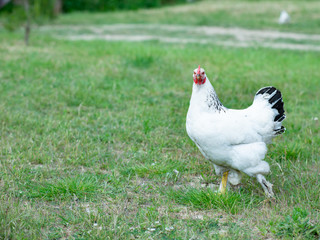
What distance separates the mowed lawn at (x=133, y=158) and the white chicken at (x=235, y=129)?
25 cm

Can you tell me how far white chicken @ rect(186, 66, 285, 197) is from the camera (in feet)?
10.6

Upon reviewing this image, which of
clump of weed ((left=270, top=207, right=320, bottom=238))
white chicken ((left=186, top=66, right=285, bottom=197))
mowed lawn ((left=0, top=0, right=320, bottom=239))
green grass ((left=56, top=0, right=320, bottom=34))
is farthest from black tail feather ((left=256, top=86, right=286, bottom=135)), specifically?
green grass ((left=56, top=0, right=320, bottom=34))

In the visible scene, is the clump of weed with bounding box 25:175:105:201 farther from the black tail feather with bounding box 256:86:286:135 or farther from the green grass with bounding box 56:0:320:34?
the green grass with bounding box 56:0:320:34

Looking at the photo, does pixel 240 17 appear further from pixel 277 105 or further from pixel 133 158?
pixel 277 105

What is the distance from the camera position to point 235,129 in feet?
10.8

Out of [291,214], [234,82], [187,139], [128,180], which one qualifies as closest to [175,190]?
[128,180]

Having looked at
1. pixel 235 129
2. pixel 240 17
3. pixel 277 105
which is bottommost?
pixel 235 129

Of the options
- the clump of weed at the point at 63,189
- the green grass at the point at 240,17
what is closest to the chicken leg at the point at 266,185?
the clump of weed at the point at 63,189

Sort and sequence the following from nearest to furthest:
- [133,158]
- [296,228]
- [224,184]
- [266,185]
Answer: [296,228] → [266,185] → [224,184] → [133,158]

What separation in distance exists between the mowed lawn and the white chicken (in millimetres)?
250

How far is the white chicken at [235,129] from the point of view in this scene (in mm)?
3236

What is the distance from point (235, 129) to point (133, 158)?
1.27m

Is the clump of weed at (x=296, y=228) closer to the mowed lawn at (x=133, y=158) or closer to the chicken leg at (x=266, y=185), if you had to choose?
the mowed lawn at (x=133, y=158)

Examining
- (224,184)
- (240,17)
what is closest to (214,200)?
(224,184)
